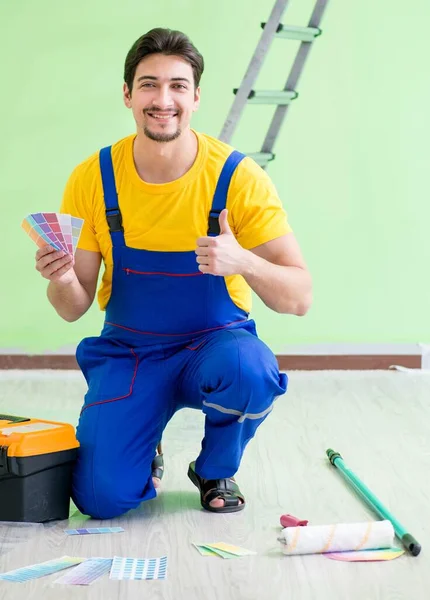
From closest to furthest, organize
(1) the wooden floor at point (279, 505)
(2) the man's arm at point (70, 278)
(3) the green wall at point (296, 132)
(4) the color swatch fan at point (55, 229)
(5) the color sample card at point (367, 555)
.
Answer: (1) the wooden floor at point (279, 505) < (5) the color sample card at point (367, 555) < (4) the color swatch fan at point (55, 229) < (2) the man's arm at point (70, 278) < (3) the green wall at point (296, 132)

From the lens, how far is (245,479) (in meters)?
2.90

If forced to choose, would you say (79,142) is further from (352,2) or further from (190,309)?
(190,309)

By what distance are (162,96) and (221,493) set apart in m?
1.07

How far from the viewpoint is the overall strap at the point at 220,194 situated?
264 cm

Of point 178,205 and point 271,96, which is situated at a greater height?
point 271,96

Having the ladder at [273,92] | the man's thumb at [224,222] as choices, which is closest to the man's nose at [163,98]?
the man's thumb at [224,222]

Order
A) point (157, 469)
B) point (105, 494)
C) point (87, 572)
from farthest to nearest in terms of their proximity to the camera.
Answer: point (157, 469), point (105, 494), point (87, 572)

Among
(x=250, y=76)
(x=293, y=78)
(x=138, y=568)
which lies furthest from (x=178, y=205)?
(x=293, y=78)

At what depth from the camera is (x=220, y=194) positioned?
266cm

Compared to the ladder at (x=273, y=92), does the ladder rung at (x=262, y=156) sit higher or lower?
lower

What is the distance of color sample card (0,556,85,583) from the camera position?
212 centimetres

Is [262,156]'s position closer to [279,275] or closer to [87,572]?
[279,275]

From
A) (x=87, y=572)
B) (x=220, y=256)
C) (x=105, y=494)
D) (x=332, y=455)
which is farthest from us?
(x=332, y=455)

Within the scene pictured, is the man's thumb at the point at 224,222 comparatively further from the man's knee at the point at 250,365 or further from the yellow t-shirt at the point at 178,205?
the man's knee at the point at 250,365
